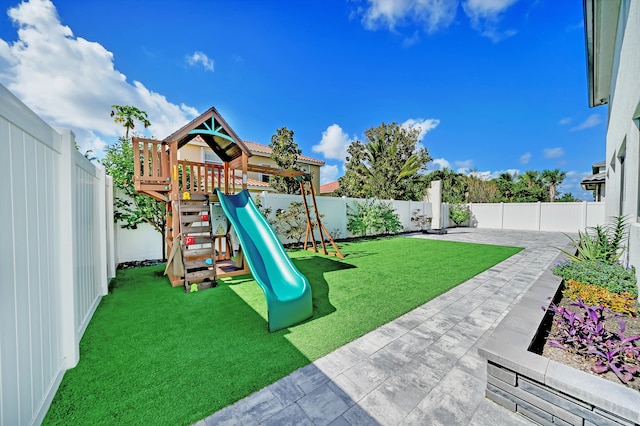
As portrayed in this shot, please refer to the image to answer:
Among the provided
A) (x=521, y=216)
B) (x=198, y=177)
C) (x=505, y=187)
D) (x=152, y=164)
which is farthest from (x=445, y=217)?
Result: (x=152, y=164)

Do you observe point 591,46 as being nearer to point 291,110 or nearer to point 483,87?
point 483,87

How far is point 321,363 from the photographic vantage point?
227 centimetres

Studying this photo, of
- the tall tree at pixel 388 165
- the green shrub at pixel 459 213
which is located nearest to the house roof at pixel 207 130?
the tall tree at pixel 388 165


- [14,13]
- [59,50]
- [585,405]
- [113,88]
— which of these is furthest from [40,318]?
[113,88]

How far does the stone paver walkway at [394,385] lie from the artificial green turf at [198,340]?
16 cm

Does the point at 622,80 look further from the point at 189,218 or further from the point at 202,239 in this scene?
the point at 189,218

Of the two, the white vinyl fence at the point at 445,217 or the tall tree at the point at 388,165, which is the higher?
the tall tree at the point at 388,165

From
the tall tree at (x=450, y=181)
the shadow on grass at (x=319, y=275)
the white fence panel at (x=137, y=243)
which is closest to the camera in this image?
the shadow on grass at (x=319, y=275)

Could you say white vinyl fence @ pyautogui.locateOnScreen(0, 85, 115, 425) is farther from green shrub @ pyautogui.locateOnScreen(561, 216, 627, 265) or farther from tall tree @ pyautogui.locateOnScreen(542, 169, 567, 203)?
tall tree @ pyautogui.locateOnScreen(542, 169, 567, 203)

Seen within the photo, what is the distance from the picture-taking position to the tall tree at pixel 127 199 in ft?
19.5

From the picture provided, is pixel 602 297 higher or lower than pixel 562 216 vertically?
lower

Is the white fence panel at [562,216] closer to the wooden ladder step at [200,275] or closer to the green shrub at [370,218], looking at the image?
the green shrub at [370,218]

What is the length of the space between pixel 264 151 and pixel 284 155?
107 inches

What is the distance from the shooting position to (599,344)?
191 cm
